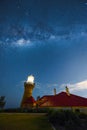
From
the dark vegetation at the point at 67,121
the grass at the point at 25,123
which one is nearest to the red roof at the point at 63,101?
the dark vegetation at the point at 67,121

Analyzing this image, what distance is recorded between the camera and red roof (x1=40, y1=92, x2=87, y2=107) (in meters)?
48.0

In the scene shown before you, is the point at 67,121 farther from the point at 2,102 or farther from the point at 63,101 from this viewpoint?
the point at 2,102

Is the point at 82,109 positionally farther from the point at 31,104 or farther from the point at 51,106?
the point at 31,104

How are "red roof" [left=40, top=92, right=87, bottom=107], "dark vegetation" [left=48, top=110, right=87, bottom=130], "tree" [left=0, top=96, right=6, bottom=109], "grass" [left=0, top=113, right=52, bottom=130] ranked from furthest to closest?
"tree" [left=0, top=96, right=6, bottom=109], "red roof" [left=40, top=92, right=87, bottom=107], "dark vegetation" [left=48, top=110, right=87, bottom=130], "grass" [left=0, top=113, right=52, bottom=130]

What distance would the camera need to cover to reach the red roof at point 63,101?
48.0m

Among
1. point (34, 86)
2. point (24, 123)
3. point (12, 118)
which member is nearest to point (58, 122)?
point (24, 123)

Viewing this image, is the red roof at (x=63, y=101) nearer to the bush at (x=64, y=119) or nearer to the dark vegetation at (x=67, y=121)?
the dark vegetation at (x=67, y=121)

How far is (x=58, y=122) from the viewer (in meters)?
31.3

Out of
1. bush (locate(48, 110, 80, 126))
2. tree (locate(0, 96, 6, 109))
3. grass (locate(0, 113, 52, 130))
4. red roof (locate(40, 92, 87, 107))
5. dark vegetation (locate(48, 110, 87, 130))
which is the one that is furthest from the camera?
tree (locate(0, 96, 6, 109))

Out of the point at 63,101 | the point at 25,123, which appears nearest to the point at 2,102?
the point at 63,101

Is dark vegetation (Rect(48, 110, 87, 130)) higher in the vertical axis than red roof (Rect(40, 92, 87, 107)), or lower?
lower

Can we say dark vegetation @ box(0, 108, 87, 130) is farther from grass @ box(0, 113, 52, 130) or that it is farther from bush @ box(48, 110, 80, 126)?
grass @ box(0, 113, 52, 130)

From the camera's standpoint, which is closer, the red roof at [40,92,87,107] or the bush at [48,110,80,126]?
the bush at [48,110,80,126]

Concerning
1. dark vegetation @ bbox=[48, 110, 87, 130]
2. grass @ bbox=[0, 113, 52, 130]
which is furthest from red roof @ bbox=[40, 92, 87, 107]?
grass @ bbox=[0, 113, 52, 130]
